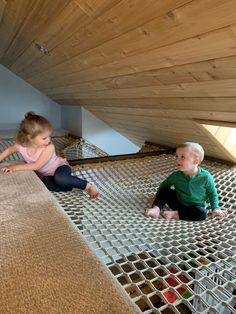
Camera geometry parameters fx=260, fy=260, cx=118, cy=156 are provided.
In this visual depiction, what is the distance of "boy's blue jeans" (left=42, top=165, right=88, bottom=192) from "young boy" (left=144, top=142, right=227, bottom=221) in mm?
526

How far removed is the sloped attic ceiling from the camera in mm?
807

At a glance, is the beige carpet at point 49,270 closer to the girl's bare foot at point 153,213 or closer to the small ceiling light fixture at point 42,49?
the girl's bare foot at point 153,213

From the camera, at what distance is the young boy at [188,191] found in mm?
1567

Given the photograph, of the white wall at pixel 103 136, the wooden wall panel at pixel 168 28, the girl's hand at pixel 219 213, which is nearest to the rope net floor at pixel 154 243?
the girl's hand at pixel 219 213

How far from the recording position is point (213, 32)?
2.58ft

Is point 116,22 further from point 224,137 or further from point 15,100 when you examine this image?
point 15,100

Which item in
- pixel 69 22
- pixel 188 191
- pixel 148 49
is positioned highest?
pixel 69 22

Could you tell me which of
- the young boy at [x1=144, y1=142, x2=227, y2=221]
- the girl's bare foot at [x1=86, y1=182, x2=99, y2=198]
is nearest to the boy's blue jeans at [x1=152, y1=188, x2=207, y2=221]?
the young boy at [x1=144, y1=142, x2=227, y2=221]

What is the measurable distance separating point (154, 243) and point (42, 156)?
99 centimetres

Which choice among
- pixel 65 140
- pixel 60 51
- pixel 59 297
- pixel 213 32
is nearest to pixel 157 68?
pixel 213 32

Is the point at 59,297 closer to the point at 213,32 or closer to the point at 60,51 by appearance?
the point at 213,32

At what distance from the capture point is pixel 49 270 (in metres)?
0.76

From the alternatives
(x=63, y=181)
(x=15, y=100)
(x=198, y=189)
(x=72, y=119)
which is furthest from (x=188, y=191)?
(x=15, y=100)

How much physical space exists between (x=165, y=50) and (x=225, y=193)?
1184 millimetres
